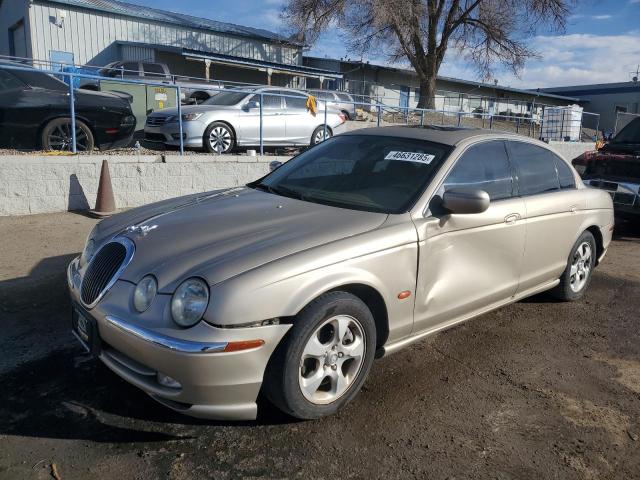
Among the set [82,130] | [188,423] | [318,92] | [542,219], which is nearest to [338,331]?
[188,423]

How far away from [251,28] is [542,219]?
3233 cm

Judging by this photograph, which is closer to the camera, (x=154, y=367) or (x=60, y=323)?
(x=154, y=367)

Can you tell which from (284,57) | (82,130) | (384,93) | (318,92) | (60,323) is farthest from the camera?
(384,93)

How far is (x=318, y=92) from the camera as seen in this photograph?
18281mm

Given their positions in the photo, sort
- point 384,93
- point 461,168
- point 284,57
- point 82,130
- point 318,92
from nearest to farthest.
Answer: point 461,168
point 82,130
point 318,92
point 284,57
point 384,93

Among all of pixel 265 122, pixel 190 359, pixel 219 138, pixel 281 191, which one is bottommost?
pixel 190 359

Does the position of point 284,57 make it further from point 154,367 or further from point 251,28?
point 154,367

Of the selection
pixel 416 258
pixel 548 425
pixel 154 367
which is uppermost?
pixel 416 258

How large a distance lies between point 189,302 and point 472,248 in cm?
199

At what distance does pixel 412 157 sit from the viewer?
3.79m

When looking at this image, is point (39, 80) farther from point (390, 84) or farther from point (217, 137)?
point (390, 84)

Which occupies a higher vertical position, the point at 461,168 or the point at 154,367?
the point at 461,168

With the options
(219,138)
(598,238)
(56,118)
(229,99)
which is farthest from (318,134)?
(598,238)

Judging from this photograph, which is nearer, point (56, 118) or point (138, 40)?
point (56, 118)
